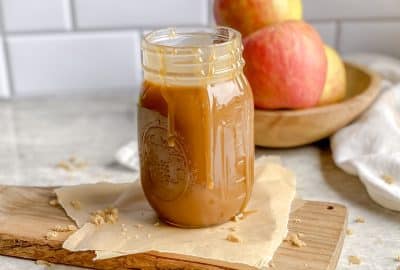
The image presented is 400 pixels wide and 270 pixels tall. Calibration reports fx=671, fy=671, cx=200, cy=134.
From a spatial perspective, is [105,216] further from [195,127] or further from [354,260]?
[354,260]

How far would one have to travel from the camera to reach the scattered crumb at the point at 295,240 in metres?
0.61

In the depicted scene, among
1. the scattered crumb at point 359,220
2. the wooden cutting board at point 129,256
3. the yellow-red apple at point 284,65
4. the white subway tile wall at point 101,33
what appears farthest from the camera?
the white subway tile wall at point 101,33

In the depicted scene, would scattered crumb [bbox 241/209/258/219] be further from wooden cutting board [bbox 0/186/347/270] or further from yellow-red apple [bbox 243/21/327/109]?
yellow-red apple [bbox 243/21/327/109]

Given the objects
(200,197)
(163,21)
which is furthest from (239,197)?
(163,21)

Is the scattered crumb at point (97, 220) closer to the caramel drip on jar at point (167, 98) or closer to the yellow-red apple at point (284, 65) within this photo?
the caramel drip on jar at point (167, 98)

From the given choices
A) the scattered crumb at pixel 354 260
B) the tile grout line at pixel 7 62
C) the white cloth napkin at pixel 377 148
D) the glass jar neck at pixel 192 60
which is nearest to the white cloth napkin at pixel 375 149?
the white cloth napkin at pixel 377 148

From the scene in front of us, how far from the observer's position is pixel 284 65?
0.81 meters

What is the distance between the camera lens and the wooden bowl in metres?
0.83

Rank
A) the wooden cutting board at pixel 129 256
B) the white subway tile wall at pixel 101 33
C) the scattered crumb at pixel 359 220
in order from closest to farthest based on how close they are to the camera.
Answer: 1. the wooden cutting board at pixel 129 256
2. the scattered crumb at pixel 359 220
3. the white subway tile wall at pixel 101 33

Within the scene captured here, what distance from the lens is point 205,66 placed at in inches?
23.7

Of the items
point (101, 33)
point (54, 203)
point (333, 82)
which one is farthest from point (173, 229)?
point (101, 33)

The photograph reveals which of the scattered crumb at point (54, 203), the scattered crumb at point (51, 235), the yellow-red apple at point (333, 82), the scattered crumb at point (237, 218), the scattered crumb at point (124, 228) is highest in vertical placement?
the yellow-red apple at point (333, 82)

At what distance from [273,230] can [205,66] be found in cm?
17

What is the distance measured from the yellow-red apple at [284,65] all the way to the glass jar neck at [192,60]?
0.59ft
